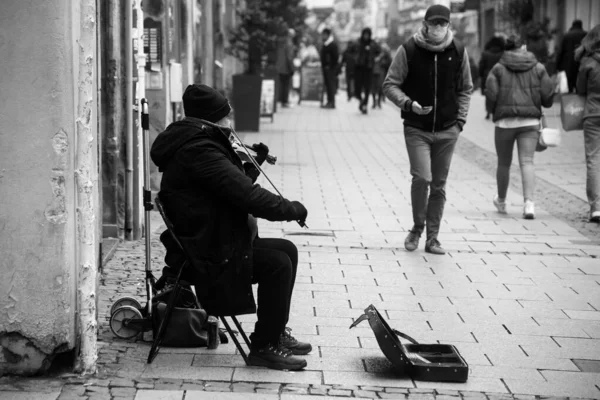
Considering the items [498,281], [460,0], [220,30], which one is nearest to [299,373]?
[498,281]

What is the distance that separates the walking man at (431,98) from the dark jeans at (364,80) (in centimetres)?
1598

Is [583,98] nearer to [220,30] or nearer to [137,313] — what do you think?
[137,313]

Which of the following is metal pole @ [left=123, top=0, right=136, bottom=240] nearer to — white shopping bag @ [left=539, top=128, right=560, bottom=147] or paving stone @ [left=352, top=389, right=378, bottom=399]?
white shopping bag @ [left=539, top=128, right=560, bottom=147]

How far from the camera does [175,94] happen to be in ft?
35.1

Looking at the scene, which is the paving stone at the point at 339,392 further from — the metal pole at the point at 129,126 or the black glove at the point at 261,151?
the metal pole at the point at 129,126

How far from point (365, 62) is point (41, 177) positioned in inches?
829

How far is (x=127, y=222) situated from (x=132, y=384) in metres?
3.99

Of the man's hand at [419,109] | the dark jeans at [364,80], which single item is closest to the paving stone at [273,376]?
the man's hand at [419,109]

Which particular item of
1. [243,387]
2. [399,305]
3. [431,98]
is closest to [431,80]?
[431,98]

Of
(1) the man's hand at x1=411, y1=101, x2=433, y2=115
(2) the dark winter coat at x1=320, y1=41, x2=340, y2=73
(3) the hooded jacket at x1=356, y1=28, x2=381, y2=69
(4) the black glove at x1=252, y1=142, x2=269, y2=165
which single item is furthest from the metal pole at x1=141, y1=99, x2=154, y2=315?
(2) the dark winter coat at x1=320, y1=41, x2=340, y2=73

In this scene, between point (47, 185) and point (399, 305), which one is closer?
point (47, 185)

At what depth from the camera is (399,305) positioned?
22.6ft

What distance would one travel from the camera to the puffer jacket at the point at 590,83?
10.4 metres

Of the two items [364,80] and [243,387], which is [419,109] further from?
[364,80]
